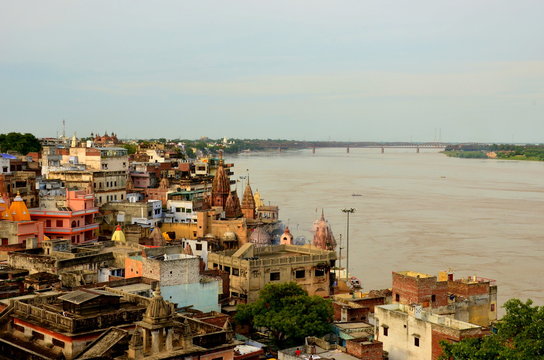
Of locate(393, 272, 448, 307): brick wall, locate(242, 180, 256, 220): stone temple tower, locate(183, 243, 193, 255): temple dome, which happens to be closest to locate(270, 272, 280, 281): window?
locate(183, 243, 193, 255): temple dome

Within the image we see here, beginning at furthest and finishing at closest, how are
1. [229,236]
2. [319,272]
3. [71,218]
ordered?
[229,236] → [71,218] → [319,272]

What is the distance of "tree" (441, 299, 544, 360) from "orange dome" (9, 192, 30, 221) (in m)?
22.4

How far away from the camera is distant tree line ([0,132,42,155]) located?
6488cm

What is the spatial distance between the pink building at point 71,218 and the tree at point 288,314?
14.5 m

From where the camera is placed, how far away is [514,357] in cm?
1636

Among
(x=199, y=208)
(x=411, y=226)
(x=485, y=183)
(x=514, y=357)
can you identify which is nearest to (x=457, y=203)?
(x=411, y=226)

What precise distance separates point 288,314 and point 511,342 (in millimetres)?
7104

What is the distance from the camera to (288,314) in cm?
2262

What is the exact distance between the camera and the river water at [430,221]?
4106 cm

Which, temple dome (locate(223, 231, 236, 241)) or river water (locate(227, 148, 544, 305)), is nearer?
temple dome (locate(223, 231, 236, 241))

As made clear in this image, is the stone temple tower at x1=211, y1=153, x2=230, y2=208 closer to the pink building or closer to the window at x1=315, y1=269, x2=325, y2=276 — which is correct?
the pink building

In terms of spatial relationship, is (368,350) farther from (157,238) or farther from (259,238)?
(157,238)

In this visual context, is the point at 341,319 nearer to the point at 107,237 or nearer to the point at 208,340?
the point at 208,340

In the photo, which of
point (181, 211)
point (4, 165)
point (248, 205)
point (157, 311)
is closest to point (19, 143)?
point (4, 165)
